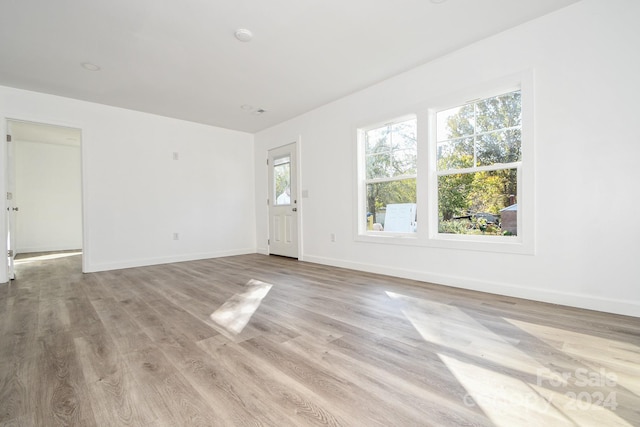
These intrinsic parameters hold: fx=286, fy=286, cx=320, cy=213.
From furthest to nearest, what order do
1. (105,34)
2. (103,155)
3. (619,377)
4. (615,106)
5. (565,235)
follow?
(103,155), (105,34), (565,235), (615,106), (619,377)

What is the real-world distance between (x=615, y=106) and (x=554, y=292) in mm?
1590

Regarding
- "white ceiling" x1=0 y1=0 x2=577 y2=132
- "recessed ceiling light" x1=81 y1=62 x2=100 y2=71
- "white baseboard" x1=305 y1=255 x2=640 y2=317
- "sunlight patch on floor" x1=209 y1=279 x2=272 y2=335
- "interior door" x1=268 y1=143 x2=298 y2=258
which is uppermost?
"white ceiling" x1=0 y1=0 x2=577 y2=132

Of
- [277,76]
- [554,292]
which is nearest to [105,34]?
[277,76]

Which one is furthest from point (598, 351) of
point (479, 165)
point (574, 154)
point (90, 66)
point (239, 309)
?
point (90, 66)

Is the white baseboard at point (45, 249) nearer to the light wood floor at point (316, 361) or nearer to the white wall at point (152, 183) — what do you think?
the white wall at point (152, 183)

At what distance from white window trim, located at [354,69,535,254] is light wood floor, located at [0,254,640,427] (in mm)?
566

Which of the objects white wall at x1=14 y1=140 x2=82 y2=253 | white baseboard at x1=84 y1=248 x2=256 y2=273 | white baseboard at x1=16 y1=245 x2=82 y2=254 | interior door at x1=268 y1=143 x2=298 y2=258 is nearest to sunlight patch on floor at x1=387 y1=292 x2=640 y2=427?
interior door at x1=268 y1=143 x2=298 y2=258

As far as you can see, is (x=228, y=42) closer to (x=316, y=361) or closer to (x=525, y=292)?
(x=316, y=361)

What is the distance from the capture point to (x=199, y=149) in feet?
Answer: 18.0

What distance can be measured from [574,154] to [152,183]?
5.65m

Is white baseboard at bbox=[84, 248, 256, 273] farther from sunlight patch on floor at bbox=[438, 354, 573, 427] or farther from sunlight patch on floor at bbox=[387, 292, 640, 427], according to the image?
sunlight patch on floor at bbox=[438, 354, 573, 427]

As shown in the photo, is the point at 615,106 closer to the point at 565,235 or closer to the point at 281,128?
the point at 565,235

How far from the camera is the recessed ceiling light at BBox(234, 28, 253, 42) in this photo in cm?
268

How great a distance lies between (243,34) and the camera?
272 centimetres
